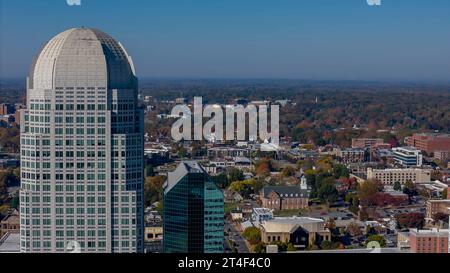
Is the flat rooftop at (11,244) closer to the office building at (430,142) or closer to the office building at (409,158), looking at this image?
the office building at (409,158)

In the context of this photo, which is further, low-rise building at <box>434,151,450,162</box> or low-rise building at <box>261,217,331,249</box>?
low-rise building at <box>434,151,450,162</box>

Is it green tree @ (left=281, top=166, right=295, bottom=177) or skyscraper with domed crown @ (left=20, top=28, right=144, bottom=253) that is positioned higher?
skyscraper with domed crown @ (left=20, top=28, right=144, bottom=253)

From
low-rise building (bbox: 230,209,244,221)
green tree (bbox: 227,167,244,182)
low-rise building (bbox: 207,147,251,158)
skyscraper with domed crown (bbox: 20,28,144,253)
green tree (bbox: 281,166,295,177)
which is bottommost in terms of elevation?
low-rise building (bbox: 230,209,244,221)

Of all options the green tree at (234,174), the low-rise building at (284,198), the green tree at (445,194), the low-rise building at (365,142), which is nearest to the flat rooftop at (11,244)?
the low-rise building at (284,198)

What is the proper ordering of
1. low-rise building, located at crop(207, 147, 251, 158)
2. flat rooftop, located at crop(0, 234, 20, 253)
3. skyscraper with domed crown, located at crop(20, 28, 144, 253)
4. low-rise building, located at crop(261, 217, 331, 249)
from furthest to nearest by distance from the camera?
1. low-rise building, located at crop(207, 147, 251, 158)
2. low-rise building, located at crop(261, 217, 331, 249)
3. flat rooftop, located at crop(0, 234, 20, 253)
4. skyscraper with domed crown, located at crop(20, 28, 144, 253)

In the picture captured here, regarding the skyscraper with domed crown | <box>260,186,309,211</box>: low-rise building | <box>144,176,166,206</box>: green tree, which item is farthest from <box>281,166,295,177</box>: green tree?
the skyscraper with domed crown

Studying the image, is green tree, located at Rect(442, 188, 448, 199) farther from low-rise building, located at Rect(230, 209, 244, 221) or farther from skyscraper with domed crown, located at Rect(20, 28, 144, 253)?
skyscraper with domed crown, located at Rect(20, 28, 144, 253)
